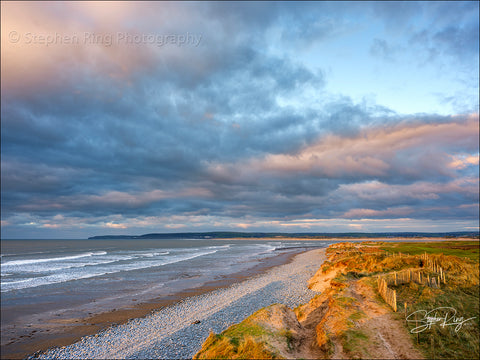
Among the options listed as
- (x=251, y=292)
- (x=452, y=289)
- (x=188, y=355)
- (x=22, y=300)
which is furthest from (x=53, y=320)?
(x=452, y=289)

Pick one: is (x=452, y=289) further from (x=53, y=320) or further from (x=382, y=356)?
(x=53, y=320)

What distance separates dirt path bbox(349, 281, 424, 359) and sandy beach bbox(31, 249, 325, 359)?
8472 mm

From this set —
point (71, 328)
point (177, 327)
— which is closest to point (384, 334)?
point (177, 327)

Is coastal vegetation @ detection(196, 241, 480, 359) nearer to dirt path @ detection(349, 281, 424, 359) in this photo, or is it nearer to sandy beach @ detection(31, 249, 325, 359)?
dirt path @ detection(349, 281, 424, 359)

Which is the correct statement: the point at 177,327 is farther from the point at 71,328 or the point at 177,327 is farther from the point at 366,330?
the point at 366,330

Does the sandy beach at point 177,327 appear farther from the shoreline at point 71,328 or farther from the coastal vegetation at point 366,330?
the coastal vegetation at point 366,330

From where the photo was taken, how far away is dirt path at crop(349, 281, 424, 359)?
704 cm

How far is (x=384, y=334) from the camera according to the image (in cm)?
807

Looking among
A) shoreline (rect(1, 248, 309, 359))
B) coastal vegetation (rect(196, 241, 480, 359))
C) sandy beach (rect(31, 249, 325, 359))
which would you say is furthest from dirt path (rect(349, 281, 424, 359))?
shoreline (rect(1, 248, 309, 359))

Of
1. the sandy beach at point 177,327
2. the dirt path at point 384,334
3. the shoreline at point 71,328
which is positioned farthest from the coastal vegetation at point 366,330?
the shoreline at point 71,328

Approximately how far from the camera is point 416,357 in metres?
6.94

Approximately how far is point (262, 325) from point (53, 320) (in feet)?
66.9

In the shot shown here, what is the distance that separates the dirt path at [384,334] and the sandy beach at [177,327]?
A: 334 inches

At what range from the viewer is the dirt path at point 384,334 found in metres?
7.04
